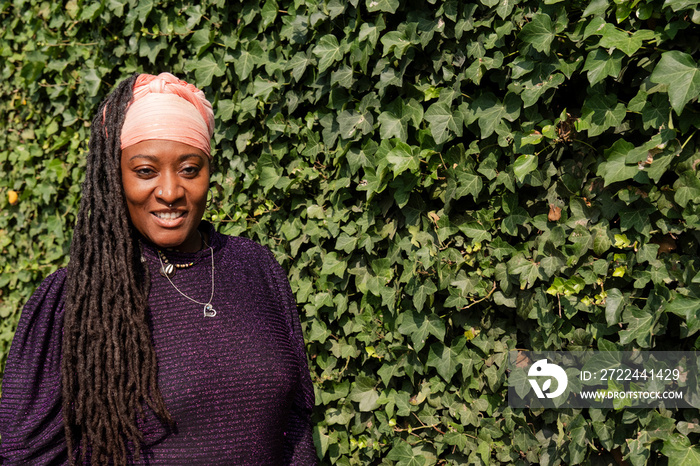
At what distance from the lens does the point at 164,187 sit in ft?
6.03

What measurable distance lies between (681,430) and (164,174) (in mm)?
1832

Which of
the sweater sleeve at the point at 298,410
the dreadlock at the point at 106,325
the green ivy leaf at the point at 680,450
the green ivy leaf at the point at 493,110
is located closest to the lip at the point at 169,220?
the dreadlock at the point at 106,325

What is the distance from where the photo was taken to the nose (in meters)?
1.83

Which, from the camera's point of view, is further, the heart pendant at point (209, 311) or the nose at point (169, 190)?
the heart pendant at point (209, 311)

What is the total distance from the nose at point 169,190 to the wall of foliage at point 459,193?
841 mm

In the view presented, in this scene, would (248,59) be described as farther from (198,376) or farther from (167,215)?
(198,376)

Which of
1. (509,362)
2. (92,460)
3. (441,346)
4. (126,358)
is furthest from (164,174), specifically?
(509,362)

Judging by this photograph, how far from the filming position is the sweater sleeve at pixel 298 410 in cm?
213

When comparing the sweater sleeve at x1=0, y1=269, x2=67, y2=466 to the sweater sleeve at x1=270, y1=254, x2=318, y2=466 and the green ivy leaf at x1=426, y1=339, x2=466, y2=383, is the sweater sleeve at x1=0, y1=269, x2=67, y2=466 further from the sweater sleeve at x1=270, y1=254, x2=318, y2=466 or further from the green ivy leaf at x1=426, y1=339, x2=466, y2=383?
the green ivy leaf at x1=426, y1=339, x2=466, y2=383

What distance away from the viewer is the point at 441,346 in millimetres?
2369

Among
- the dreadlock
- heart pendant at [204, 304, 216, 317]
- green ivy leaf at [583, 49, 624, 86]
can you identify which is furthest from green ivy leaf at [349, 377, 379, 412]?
green ivy leaf at [583, 49, 624, 86]

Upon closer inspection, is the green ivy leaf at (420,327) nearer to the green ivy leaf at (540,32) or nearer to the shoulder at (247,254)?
the shoulder at (247,254)

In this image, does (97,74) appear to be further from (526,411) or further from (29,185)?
(526,411)

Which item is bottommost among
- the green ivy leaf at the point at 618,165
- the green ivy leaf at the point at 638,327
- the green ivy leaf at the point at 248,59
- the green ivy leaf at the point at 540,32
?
the green ivy leaf at the point at 638,327
